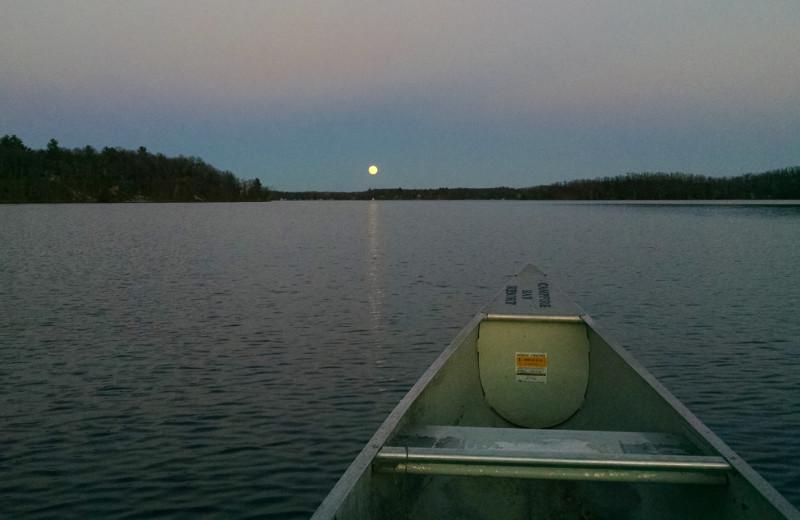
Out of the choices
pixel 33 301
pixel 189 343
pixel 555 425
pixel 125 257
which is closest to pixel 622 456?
pixel 555 425

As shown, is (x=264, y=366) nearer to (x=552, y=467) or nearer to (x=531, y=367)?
(x=531, y=367)

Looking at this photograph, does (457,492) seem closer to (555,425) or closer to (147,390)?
(555,425)

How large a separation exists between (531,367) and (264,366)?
19.4ft

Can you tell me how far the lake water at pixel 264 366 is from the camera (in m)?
8.07

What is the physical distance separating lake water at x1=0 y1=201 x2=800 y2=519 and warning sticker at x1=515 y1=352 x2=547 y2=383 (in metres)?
2.36

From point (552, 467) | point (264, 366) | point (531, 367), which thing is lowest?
point (264, 366)

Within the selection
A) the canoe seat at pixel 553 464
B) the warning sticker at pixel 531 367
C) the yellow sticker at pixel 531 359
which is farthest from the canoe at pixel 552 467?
the yellow sticker at pixel 531 359

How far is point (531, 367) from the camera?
9352 mm

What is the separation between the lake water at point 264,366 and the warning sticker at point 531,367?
2.36 metres

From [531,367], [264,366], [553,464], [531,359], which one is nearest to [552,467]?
[553,464]

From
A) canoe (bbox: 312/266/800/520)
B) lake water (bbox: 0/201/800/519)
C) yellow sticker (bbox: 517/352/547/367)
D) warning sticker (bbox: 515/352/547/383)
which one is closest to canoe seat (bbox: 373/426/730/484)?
canoe (bbox: 312/266/800/520)

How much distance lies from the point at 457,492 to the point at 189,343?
1125cm

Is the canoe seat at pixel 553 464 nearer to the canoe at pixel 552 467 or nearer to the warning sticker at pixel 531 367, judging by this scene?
the canoe at pixel 552 467

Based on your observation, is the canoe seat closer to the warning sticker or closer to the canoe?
the canoe
